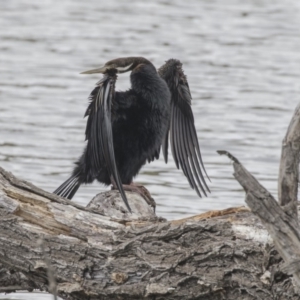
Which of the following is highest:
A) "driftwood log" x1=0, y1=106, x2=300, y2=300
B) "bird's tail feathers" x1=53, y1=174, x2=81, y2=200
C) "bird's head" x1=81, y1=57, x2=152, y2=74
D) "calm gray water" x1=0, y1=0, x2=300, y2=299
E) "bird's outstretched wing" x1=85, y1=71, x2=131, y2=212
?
"bird's head" x1=81, y1=57, x2=152, y2=74

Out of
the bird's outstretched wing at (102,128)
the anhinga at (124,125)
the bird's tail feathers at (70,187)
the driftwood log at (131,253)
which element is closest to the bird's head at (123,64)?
the anhinga at (124,125)

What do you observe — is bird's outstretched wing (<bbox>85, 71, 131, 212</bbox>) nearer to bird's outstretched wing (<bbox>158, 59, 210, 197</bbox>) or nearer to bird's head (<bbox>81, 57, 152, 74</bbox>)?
bird's head (<bbox>81, 57, 152, 74</bbox>)

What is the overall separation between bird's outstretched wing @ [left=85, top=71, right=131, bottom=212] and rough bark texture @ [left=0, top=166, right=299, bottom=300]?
0.75 m

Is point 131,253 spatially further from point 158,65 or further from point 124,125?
point 158,65

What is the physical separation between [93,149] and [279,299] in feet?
5.58

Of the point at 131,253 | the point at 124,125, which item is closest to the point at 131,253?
the point at 131,253

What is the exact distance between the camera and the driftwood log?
4.41 meters

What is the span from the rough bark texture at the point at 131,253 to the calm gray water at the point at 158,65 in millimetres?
1664

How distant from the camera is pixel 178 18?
14969 millimetres

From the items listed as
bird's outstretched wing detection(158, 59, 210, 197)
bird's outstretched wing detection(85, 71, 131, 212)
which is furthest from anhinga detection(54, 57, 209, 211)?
bird's outstretched wing detection(158, 59, 210, 197)

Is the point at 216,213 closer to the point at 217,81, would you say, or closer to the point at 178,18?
the point at 217,81

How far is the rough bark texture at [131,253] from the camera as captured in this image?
4414mm

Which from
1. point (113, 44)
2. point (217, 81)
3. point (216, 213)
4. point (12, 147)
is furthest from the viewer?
point (113, 44)

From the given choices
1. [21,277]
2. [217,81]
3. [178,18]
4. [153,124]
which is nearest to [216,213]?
[21,277]
